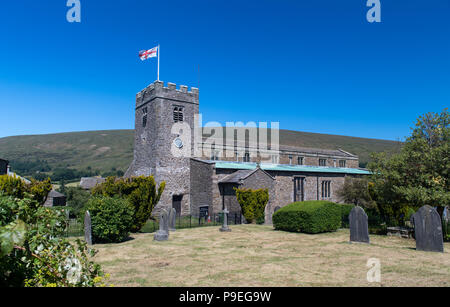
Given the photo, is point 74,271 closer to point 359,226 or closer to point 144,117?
point 359,226

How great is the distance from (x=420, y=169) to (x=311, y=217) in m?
6.13

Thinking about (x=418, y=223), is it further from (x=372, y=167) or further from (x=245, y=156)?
(x=245, y=156)

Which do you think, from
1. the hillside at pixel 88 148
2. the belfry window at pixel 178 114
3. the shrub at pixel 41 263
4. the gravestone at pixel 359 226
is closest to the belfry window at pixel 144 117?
the belfry window at pixel 178 114

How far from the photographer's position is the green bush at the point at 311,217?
16578 mm

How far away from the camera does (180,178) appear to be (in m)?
29.6

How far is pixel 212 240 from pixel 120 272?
6970 millimetres

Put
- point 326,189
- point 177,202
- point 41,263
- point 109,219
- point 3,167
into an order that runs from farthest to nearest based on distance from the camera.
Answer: point 3,167, point 326,189, point 177,202, point 109,219, point 41,263

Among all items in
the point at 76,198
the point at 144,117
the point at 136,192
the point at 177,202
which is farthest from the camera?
the point at 76,198

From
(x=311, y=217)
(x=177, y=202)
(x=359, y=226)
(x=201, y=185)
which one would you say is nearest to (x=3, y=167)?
(x=177, y=202)

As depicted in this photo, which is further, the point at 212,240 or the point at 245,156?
the point at 245,156

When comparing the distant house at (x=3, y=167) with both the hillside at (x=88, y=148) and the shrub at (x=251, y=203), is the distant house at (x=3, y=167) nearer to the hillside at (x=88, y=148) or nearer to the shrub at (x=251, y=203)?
the shrub at (x=251, y=203)

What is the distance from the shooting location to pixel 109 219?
14469 millimetres
